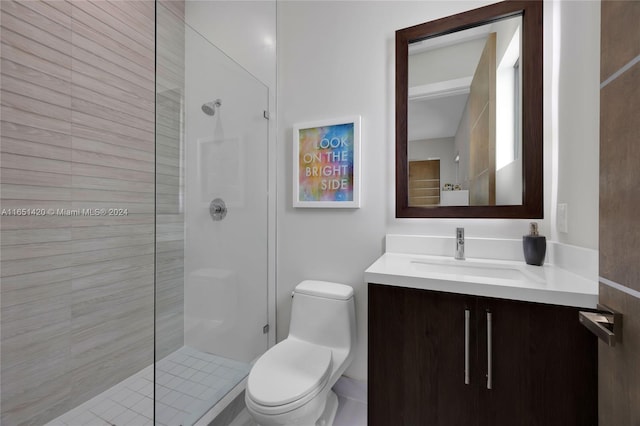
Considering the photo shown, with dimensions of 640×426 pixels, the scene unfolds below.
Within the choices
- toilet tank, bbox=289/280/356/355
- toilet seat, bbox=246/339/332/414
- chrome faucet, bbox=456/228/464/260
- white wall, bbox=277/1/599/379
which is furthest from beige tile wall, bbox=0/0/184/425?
chrome faucet, bbox=456/228/464/260

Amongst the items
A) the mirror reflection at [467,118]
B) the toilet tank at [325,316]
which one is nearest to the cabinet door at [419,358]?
the toilet tank at [325,316]

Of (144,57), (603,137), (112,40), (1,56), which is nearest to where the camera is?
(603,137)

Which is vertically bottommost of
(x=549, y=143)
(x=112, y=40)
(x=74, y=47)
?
(x=549, y=143)

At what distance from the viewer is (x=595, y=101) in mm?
895

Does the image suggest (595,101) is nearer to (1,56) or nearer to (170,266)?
(170,266)

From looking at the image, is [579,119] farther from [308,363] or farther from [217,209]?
[217,209]

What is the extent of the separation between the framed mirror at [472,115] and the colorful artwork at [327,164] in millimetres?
254

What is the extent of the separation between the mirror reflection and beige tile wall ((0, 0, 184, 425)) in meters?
1.21

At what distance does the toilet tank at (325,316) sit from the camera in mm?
1431

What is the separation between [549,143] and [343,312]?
1.28 meters

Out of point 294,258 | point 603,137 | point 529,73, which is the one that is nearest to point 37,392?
point 294,258

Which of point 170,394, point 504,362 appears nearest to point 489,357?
point 504,362

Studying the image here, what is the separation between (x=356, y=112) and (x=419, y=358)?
1.28 m

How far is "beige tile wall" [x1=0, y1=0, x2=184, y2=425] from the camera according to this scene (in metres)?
1.16
